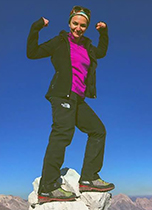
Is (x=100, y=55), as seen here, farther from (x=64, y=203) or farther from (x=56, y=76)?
(x=64, y=203)

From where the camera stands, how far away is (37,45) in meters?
5.27

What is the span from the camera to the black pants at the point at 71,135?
16.2 feet

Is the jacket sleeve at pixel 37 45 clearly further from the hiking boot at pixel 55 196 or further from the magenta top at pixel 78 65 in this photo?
the hiking boot at pixel 55 196

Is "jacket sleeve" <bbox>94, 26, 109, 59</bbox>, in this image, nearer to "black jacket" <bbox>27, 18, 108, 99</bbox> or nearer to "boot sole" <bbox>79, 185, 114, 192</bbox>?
"black jacket" <bbox>27, 18, 108, 99</bbox>

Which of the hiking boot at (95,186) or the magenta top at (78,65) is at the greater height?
the magenta top at (78,65)

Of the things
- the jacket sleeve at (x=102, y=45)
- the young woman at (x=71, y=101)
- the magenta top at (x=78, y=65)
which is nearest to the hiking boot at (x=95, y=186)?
the young woman at (x=71, y=101)

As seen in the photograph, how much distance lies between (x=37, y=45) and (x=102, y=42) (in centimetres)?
178

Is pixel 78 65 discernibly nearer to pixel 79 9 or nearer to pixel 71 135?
pixel 79 9

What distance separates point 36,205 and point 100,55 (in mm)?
3530

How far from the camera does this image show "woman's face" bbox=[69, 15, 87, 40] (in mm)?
5473

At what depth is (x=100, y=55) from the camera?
6.38m

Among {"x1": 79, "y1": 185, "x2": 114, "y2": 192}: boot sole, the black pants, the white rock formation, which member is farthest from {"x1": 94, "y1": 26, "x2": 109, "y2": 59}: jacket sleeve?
{"x1": 79, "y1": 185, "x2": 114, "y2": 192}: boot sole

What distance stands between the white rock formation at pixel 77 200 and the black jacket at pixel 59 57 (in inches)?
71.4

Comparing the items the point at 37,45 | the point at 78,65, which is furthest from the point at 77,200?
the point at 37,45
